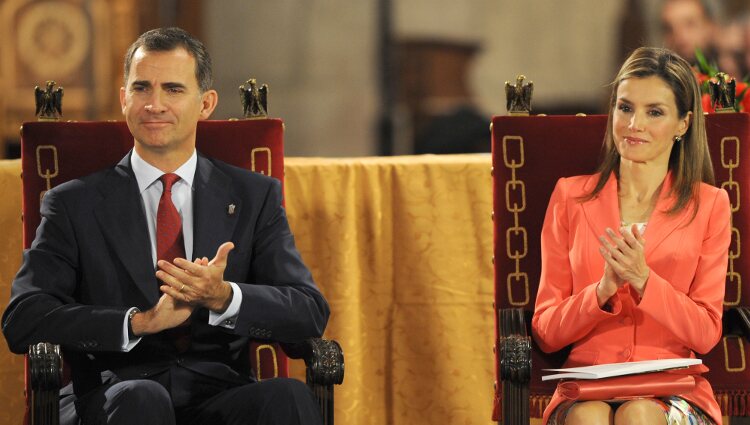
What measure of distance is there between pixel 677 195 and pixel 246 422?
112 centimetres

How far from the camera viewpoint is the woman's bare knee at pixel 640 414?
2.53 metres

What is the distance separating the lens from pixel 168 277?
100.0 inches

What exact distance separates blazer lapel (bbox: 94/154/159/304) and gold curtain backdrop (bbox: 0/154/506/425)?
71cm

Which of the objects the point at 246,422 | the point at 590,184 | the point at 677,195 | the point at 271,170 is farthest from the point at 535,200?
the point at 246,422

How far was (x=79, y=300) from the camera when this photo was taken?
9.11 ft

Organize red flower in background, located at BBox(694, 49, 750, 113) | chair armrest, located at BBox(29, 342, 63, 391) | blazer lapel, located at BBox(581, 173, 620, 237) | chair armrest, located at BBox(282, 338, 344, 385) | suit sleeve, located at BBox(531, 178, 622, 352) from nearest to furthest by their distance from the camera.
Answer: chair armrest, located at BBox(29, 342, 63, 391)
chair armrest, located at BBox(282, 338, 344, 385)
suit sleeve, located at BBox(531, 178, 622, 352)
blazer lapel, located at BBox(581, 173, 620, 237)
red flower in background, located at BBox(694, 49, 750, 113)

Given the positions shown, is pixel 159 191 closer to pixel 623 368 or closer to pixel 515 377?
pixel 515 377

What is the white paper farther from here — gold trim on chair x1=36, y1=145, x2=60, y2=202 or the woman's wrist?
gold trim on chair x1=36, y1=145, x2=60, y2=202

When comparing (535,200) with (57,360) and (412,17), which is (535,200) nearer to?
(57,360)

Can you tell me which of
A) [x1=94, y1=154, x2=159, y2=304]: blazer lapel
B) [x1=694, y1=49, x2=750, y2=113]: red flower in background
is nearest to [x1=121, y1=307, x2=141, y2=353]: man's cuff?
[x1=94, y1=154, x2=159, y2=304]: blazer lapel

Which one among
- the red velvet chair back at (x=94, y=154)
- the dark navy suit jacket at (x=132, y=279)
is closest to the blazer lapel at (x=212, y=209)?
the dark navy suit jacket at (x=132, y=279)

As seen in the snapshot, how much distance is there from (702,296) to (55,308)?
4.70ft

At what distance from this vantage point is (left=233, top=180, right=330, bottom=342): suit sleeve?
104 inches

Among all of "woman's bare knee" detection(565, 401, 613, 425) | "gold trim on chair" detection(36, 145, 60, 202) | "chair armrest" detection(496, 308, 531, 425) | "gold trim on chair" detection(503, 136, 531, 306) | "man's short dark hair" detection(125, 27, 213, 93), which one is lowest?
"woman's bare knee" detection(565, 401, 613, 425)
